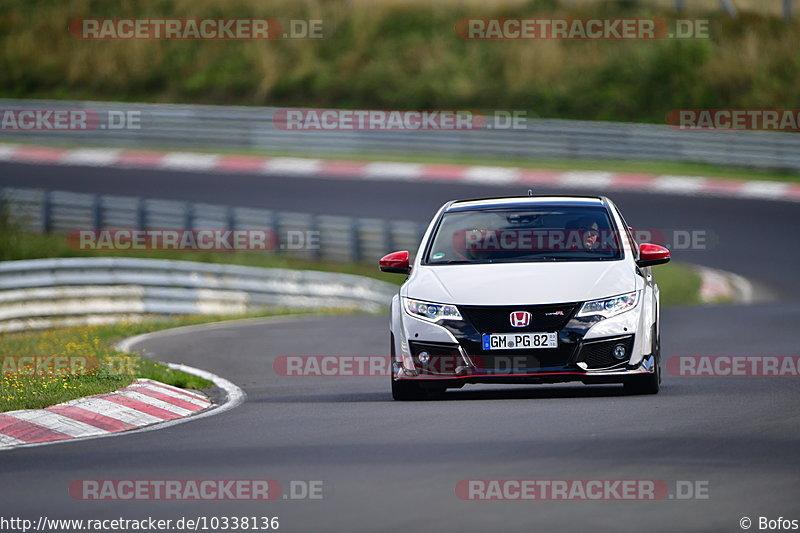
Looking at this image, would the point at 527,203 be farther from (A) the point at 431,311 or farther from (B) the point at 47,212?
(B) the point at 47,212

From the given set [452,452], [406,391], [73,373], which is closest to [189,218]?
[73,373]

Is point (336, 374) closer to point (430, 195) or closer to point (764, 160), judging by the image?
point (430, 195)

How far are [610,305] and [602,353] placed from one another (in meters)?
0.35

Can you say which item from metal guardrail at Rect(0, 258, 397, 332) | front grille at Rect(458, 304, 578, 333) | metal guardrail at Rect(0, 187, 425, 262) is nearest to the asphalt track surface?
front grille at Rect(458, 304, 578, 333)

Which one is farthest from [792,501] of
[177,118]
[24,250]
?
[177,118]

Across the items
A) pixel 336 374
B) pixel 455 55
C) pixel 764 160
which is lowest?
pixel 336 374

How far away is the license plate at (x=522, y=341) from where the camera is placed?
431 inches

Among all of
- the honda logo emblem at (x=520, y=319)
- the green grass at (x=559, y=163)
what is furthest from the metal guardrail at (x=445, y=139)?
the honda logo emblem at (x=520, y=319)

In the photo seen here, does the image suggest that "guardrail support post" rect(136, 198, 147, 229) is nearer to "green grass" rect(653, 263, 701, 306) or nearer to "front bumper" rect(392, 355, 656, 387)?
"green grass" rect(653, 263, 701, 306)

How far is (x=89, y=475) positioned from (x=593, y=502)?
283 centimetres

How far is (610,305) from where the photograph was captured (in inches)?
437

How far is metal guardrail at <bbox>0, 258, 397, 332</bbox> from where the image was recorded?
2279cm

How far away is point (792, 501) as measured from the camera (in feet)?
23.3

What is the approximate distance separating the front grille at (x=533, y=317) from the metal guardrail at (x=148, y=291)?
42.6 feet
